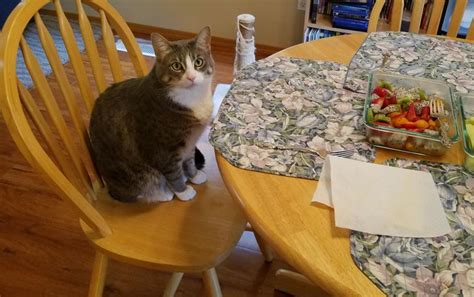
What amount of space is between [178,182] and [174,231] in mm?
131

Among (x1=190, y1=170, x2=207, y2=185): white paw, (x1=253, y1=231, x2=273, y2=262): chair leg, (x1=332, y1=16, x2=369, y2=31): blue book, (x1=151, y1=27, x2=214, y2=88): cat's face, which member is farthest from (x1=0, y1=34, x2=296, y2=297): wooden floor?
(x1=332, y1=16, x2=369, y2=31): blue book

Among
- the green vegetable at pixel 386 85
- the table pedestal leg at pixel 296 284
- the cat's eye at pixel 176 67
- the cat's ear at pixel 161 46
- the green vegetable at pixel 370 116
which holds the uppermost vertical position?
the cat's ear at pixel 161 46

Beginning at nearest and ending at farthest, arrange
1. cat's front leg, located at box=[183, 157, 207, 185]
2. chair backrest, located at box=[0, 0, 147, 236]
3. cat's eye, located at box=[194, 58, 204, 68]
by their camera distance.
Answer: chair backrest, located at box=[0, 0, 147, 236] → cat's eye, located at box=[194, 58, 204, 68] → cat's front leg, located at box=[183, 157, 207, 185]

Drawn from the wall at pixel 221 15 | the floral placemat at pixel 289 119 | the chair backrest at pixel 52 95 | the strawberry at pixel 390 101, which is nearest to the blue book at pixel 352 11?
the wall at pixel 221 15

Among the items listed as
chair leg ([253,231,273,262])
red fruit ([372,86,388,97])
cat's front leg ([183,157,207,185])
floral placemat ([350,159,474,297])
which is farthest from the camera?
chair leg ([253,231,273,262])

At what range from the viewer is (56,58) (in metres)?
0.98

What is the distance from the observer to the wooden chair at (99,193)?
81 centimetres

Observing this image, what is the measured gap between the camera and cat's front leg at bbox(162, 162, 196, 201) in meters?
1.07

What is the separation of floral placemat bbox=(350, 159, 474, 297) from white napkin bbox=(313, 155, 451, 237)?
0.05ft

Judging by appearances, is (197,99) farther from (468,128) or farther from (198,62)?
(468,128)

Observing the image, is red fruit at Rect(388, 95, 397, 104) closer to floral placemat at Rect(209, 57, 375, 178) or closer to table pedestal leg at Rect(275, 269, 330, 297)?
floral placemat at Rect(209, 57, 375, 178)

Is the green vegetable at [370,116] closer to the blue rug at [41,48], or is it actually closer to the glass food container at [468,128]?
the glass food container at [468,128]

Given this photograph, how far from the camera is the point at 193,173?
1153mm

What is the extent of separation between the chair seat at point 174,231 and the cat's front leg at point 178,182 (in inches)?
0.7
